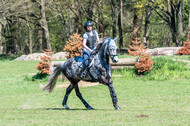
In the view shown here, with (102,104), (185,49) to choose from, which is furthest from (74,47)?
(185,49)

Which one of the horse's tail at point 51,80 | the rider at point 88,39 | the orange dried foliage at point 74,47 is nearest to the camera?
the rider at point 88,39

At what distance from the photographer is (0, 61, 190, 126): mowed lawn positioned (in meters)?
7.98

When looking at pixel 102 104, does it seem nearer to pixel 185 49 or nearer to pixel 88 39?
pixel 88 39

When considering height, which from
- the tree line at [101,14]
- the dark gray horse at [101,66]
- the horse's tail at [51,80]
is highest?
the tree line at [101,14]

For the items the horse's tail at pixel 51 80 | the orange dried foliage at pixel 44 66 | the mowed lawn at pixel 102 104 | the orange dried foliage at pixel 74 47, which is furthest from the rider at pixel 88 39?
the orange dried foliage at pixel 44 66

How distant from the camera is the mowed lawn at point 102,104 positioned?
7.98 metres

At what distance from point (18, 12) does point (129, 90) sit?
27.0 m

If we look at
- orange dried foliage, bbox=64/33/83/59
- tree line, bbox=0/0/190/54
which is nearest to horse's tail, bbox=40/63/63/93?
orange dried foliage, bbox=64/33/83/59

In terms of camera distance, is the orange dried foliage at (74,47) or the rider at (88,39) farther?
the orange dried foliage at (74,47)

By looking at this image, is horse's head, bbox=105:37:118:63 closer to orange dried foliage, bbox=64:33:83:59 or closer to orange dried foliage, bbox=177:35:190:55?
orange dried foliage, bbox=64:33:83:59

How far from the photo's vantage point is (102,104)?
12.6 metres

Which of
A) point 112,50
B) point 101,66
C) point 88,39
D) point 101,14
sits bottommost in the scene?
point 101,66

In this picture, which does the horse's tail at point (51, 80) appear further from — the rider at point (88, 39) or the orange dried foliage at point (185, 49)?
the orange dried foliage at point (185, 49)

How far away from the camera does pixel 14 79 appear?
22.8 metres
